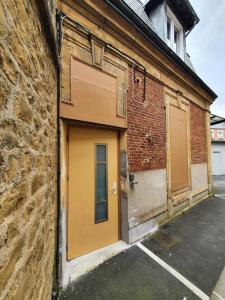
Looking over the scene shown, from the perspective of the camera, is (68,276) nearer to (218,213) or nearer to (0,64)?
(0,64)

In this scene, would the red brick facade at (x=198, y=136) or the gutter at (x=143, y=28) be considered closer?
the gutter at (x=143, y=28)

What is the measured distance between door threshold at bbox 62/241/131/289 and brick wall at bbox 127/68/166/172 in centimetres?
149

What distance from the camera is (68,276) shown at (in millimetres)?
2500

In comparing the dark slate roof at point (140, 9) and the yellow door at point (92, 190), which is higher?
the dark slate roof at point (140, 9)

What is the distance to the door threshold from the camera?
8.21ft

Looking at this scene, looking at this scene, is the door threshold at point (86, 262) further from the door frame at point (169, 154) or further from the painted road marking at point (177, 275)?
the door frame at point (169, 154)

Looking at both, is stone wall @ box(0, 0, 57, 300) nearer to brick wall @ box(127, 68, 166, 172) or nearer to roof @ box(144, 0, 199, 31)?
brick wall @ box(127, 68, 166, 172)

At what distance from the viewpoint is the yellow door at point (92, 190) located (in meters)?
2.89

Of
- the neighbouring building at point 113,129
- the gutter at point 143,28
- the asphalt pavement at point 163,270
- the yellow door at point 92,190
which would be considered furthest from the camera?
the gutter at point 143,28

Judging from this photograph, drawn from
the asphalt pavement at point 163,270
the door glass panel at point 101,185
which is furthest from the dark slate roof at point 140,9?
the asphalt pavement at point 163,270

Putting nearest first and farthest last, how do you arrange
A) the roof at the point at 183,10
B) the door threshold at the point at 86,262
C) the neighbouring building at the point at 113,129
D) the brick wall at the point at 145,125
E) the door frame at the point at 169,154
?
the door threshold at the point at 86,262 < the neighbouring building at the point at 113,129 < the brick wall at the point at 145,125 < the door frame at the point at 169,154 < the roof at the point at 183,10

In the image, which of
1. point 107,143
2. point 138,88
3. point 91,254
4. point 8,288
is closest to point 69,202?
point 91,254

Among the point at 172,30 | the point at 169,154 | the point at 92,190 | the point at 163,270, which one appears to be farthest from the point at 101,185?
the point at 172,30

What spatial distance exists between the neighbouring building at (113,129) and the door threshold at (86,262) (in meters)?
0.02
